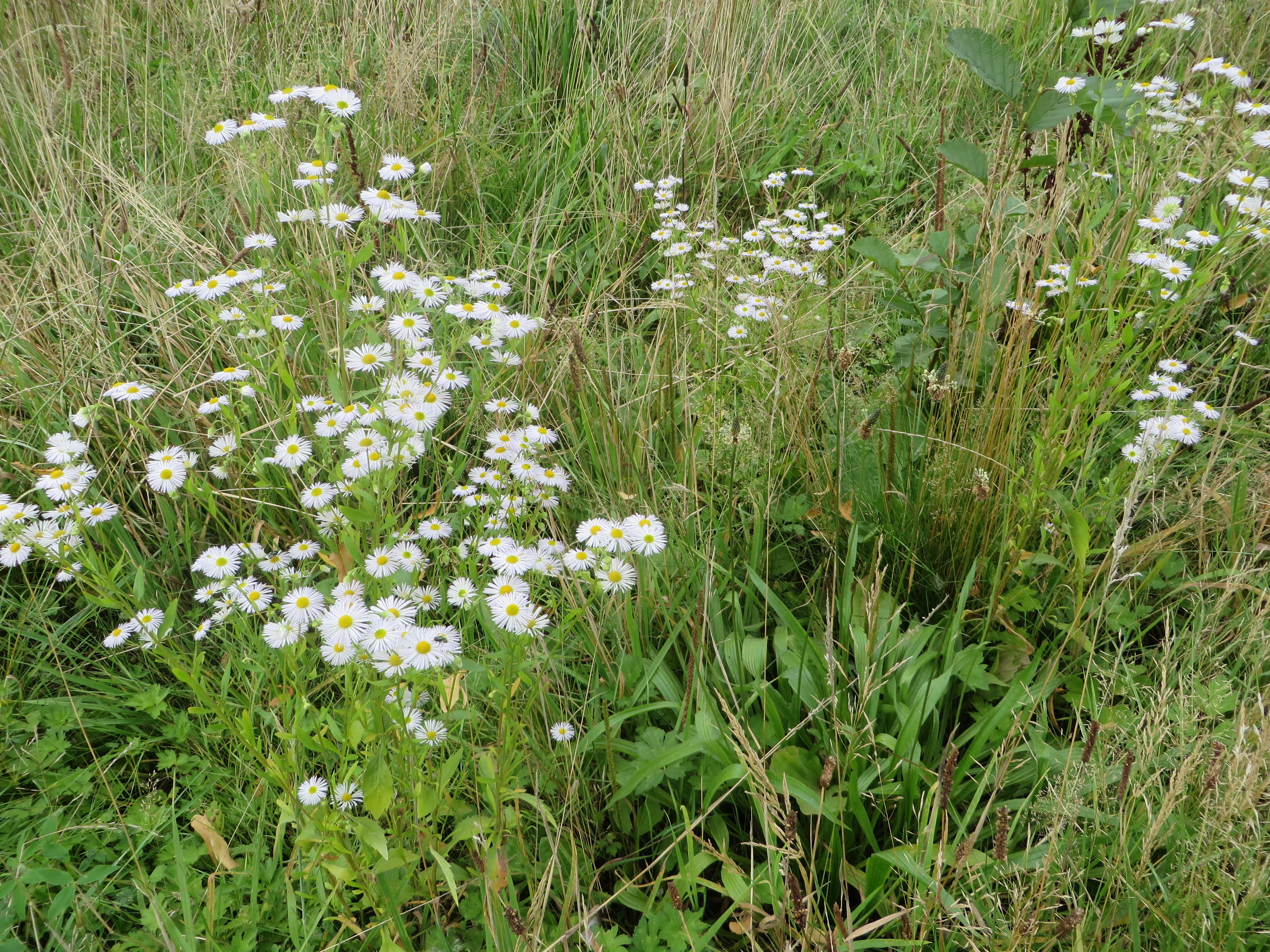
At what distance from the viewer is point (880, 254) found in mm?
1899

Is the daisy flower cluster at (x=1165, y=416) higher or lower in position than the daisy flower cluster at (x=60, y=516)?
higher

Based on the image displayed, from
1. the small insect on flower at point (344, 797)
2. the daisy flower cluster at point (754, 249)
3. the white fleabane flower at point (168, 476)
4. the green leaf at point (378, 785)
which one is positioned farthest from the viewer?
the daisy flower cluster at point (754, 249)

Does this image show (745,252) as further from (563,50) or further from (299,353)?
(563,50)

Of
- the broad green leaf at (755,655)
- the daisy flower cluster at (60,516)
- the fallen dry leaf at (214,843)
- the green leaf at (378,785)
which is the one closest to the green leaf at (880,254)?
the broad green leaf at (755,655)

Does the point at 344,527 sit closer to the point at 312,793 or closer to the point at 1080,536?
the point at 312,793

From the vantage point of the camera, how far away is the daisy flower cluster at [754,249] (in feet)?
7.06

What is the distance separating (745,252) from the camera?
2.31 meters

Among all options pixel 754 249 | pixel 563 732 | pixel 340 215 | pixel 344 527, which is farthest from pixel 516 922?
pixel 754 249

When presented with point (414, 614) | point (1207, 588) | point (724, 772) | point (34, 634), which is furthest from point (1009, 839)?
point (34, 634)

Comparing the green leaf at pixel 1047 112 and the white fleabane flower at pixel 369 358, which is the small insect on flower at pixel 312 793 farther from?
the green leaf at pixel 1047 112

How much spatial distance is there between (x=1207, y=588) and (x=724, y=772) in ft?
3.76

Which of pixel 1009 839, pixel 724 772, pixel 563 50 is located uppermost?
pixel 563 50

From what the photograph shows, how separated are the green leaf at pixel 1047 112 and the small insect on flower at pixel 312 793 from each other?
1.82 meters

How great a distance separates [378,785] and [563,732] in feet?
1.27
